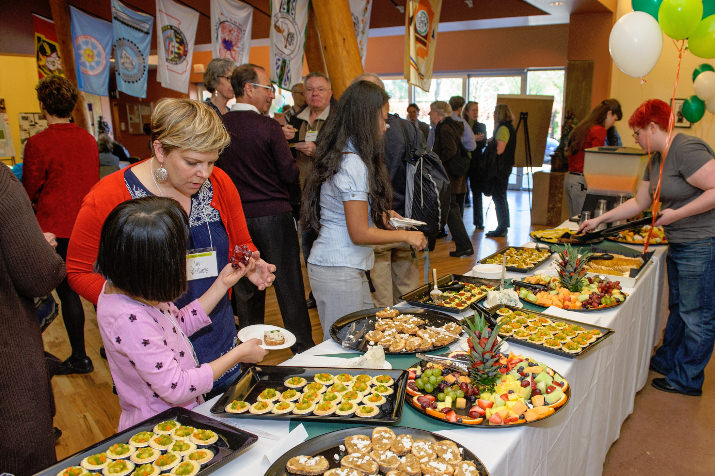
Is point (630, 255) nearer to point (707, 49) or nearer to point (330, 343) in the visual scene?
point (707, 49)

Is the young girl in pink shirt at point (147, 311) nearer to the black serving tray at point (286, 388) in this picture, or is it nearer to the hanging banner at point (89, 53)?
the black serving tray at point (286, 388)

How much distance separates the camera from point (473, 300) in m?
2.14

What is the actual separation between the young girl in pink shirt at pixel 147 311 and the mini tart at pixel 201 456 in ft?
0.48

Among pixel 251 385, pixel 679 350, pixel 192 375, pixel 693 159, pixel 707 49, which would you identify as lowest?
pixel 679 350

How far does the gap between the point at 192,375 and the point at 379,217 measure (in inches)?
46.9

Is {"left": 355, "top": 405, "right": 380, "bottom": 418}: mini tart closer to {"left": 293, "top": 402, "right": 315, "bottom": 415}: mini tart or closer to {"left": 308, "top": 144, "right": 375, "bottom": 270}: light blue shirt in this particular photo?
{"left": 293, "top": 402, "right": 315, "bottom": 415}: mini tart

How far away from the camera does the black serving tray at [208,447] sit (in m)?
1.08

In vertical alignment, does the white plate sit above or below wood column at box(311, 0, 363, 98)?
below

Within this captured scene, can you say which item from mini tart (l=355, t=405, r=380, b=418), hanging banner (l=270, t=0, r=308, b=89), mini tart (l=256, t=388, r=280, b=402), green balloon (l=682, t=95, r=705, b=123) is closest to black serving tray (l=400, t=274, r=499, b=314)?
mini tart (l=355, t=405, r=380, b=418)

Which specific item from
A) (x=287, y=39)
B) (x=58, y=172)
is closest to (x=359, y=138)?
(x=58, y=172)

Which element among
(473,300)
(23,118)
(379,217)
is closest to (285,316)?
(379,217)

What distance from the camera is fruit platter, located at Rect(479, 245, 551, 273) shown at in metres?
2.68

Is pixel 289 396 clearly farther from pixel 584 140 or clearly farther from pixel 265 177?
pixel 584 140

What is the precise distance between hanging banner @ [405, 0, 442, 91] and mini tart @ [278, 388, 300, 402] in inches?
137
